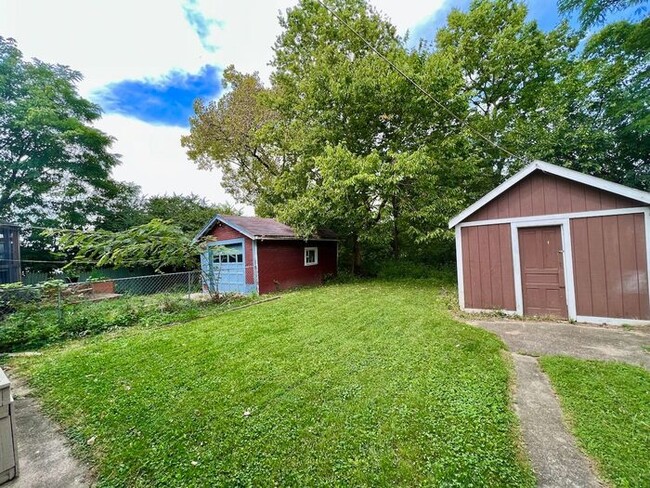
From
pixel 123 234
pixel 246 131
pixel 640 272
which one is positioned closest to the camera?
pixel 640 272

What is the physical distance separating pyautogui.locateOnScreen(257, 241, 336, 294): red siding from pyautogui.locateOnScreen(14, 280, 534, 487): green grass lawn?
5814mm

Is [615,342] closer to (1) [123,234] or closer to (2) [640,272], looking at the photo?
(2) [640,272]

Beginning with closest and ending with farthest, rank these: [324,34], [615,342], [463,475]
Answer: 1. [463,475]
2. [615,342]
3. [324,34]

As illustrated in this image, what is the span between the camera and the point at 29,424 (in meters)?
2.71

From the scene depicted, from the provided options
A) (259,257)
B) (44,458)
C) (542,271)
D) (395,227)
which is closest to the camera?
(44,458)

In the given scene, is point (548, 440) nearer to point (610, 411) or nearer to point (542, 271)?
point (610, 411)

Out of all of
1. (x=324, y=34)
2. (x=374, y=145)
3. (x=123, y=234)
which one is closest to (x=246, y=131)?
(x=324, y=34)

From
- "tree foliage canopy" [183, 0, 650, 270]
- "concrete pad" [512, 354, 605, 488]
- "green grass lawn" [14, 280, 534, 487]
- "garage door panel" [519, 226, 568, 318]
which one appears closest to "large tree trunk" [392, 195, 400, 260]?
"tree foliage canopy" [183, 0, 650, 270]

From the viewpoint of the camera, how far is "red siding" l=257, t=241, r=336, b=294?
10961 millimetres

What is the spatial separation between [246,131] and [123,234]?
12.2 meters

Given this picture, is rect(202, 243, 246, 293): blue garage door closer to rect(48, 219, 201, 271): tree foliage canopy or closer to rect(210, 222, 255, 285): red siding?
rect(210, 222, 255, 285): red siding

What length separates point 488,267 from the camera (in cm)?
632

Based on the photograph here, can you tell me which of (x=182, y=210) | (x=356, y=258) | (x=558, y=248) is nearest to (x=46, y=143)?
(x=182, y=210)

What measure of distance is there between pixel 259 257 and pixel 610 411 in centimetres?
978
